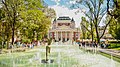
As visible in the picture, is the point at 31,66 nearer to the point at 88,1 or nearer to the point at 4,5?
the point at 4,5

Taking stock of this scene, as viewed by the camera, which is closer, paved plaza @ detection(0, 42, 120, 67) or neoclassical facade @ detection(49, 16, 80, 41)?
paved plaza @ detection(0, 42, 120, 67)

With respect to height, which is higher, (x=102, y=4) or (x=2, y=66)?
(x=102, y=4)

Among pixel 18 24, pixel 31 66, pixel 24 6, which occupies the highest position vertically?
pixel 24 6

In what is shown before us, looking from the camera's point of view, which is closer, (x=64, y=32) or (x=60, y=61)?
(x=60, y=61)

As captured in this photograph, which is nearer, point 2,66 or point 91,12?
point 2,66

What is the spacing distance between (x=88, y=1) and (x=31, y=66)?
2719 centimetres

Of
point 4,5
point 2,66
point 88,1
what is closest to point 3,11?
point 4,5

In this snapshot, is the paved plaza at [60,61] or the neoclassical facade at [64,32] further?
the neoclassical facade at [64,32]

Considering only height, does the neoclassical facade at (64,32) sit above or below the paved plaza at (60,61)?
above

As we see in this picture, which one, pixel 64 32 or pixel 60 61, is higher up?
pixel 64 32

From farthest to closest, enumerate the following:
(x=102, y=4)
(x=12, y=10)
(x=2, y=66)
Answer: (x=102, y=4), (x=12, y=10), (x=2, y=66)

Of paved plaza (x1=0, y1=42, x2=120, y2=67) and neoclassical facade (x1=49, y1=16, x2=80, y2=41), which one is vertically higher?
neoclassical facade (x1=49, y1=16, x2=80, y2=41)

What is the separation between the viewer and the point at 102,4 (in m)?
39.3

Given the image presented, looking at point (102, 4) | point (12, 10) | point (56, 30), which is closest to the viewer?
point (12, 10)
